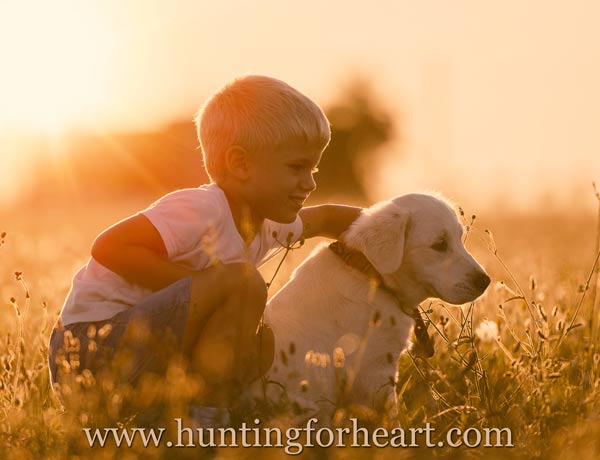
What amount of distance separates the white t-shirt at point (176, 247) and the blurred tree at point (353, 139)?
25.2m

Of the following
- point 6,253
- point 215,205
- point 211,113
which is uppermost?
point 211,113

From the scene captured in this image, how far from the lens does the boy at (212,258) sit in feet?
14.0

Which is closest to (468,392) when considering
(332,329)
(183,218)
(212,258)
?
(332,329)

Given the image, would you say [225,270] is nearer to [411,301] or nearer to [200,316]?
[200,316]

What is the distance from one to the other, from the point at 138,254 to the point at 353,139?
2615 cm

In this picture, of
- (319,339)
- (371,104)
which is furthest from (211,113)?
(371,104)

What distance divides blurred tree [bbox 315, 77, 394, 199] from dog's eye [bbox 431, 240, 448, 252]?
24724 millimetres

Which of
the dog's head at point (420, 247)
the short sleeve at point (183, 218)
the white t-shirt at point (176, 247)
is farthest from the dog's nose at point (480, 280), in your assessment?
the short sleeve at point (183, 218)

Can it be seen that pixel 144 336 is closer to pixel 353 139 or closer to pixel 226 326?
pixel 226 326

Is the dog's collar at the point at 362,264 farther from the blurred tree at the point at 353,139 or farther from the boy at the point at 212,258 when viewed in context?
the blurred tree at the point at 353,139

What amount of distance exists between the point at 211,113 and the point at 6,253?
7.68 m

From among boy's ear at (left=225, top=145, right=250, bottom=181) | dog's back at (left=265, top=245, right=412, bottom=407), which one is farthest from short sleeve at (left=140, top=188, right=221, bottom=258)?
dog's back at (left=265, top=245, right=412, bottom=407)

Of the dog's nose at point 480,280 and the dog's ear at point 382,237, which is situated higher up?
the dog's ear at point 382,237

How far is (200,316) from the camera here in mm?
4344
